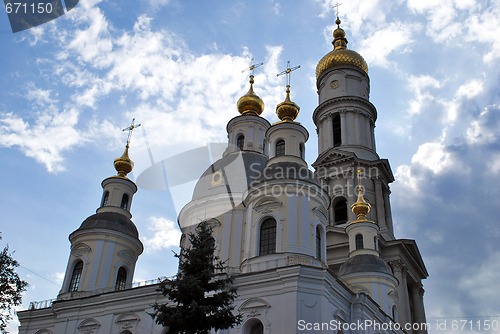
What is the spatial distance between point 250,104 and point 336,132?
35.9ft

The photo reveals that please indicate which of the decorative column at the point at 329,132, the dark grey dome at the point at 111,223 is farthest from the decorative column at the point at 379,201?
the dark grey dome at the point at 111,223

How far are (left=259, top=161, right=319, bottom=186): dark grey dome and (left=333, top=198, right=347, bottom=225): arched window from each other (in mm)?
12980

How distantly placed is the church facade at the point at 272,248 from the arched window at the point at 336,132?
186 centimetres

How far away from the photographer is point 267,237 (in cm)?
2169

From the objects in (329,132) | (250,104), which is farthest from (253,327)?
(329,132)

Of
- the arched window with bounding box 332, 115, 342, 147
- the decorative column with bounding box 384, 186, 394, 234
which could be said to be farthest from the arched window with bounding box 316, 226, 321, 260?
the arched window with bounding box 332, 115, 342, 147

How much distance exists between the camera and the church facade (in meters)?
19.4

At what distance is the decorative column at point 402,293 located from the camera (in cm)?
2950

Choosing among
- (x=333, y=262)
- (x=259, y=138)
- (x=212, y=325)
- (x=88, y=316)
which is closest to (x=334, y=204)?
(x=333, y=262)

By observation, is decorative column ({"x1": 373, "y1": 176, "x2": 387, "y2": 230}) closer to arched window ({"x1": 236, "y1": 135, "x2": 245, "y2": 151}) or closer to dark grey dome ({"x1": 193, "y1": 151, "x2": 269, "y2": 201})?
dark grey dome ({"x1": 193, "y1": 151, "x2": 269, "y2": 201})

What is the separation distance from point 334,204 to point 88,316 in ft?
58.6

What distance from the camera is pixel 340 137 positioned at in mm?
38531

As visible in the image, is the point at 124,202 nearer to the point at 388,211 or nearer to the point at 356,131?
the point at 388,211

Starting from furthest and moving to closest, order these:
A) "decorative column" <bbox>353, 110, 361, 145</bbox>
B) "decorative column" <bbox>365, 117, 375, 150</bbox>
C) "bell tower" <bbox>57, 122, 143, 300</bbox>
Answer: "decorative column" <bbox>365, 117, 375, 150</bbox>
"decorative column" <bbox>353, 110, 361, 145</bbox>
"bell tower" <bbox>57, 122, 143, 300</bbox>
